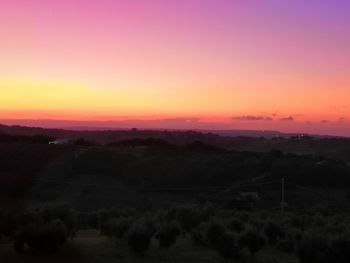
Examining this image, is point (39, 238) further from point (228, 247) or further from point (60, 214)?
point (228, 247)

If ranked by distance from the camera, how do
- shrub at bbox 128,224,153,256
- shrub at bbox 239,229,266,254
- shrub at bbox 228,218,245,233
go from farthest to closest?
1. shrub at bbox 228,218,245,233
2. shrub at bbox 239,229,266,254
3. shrub at bbox 128,224,153,256

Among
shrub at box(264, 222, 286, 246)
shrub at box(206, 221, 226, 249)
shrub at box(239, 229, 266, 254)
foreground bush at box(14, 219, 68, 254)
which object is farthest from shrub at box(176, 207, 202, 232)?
foreground bush at box(14, 219, 68, 254)

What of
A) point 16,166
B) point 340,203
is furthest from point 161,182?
point 340,203

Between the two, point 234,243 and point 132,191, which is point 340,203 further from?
point 234,243

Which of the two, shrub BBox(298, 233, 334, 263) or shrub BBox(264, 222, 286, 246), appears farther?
shrub BBox(264, 222, 286, 246)

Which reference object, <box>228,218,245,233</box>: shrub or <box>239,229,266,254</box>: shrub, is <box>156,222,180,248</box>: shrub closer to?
<box>239,229,266,254</box>: shrub

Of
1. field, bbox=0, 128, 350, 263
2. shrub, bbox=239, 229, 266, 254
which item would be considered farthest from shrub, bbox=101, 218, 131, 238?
shrub, bbox=239, 229, 266, 254

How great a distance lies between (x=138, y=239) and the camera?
21203 mm

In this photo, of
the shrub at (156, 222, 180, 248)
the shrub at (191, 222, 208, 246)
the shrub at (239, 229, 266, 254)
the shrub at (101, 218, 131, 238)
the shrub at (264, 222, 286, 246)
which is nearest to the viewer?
the shrub at (239, 229, 266, 254)

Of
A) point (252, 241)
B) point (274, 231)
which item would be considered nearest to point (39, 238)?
point (252, 241)

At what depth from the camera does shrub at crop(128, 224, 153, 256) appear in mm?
21203

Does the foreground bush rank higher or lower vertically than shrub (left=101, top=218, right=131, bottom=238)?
higher

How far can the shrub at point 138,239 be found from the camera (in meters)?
21.2

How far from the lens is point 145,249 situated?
2155 cm
